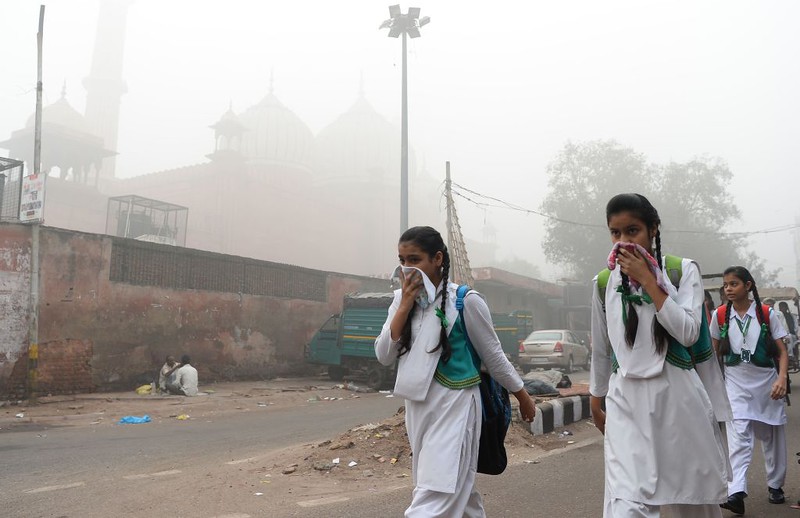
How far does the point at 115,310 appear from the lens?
46.8 feet

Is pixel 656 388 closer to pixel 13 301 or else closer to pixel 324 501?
pixel 324 501

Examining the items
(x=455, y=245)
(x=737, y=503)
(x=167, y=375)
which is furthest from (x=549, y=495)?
(x=455, y=245)

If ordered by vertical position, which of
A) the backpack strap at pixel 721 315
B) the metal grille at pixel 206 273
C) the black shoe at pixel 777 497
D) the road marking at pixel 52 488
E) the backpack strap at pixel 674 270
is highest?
A: the metal grille at pixel 206 273

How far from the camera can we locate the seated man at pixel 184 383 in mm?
13211

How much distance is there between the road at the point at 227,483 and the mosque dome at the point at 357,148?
1533 inches

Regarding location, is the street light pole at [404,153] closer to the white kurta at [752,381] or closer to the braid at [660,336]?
the white kurta at [752,381]

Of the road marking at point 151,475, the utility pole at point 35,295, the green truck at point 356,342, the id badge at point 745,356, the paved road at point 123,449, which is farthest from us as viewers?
the green truck at point 356,342

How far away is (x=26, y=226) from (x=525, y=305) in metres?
26.0

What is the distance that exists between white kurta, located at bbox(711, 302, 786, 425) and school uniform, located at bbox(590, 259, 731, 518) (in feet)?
8.07

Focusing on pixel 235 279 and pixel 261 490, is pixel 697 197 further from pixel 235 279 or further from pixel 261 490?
pixel 261 490

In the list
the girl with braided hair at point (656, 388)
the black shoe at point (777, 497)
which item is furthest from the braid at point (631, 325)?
the black shoe at point (777, 497)

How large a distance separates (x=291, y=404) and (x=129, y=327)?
4.77 m

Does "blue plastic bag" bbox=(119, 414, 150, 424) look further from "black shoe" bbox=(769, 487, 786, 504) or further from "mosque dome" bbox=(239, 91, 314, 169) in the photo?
"mosque dome" bbox=(239, 91, 314, 169)

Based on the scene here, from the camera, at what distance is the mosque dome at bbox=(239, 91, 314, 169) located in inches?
1698
